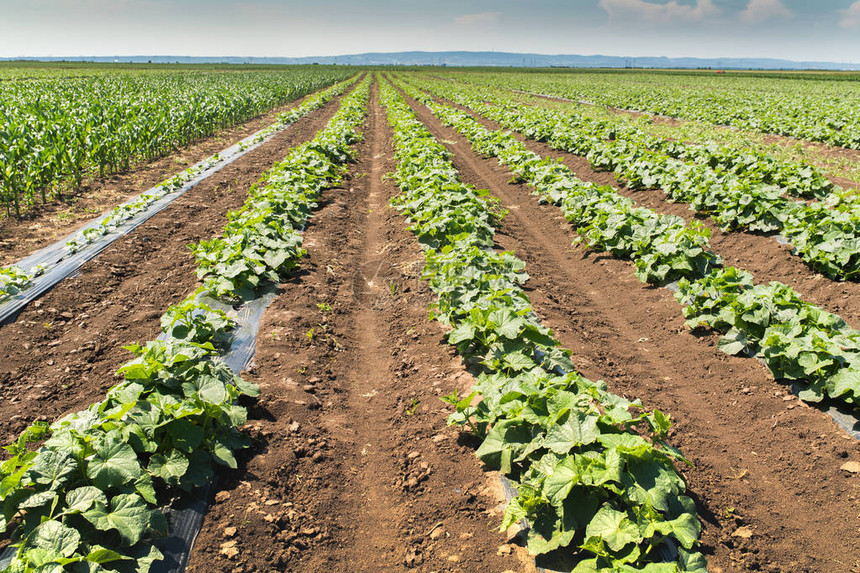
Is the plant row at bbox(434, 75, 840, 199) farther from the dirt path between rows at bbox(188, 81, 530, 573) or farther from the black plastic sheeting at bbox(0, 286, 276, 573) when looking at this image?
the black plastic sheeting at bbox(0, 286, 276, 573)

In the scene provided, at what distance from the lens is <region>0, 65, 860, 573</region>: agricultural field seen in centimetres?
298

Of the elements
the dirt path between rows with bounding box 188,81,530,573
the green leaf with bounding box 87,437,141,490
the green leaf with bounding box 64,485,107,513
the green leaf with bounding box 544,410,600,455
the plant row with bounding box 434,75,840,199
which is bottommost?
the dirt path between rows with bounding box 188,81,530,573

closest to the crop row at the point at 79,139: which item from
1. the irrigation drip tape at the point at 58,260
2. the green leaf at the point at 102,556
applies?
the irrigation drip tape at the point at 58,260

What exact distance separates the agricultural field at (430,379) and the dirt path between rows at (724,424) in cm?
2

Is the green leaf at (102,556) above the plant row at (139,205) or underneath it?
underneath

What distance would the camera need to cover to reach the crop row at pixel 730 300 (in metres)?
4.45

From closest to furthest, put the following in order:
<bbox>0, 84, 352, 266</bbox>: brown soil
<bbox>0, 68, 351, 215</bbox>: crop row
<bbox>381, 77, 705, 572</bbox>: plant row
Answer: <bbox>381, 77, 705, 572</bbox>: plant row < <bbox>0, 84, 352, 266</bbox>: brown soil < <bbox>0, 68, 351, 215</bbox>: crop row

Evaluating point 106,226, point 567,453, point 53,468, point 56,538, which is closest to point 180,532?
point 56,538

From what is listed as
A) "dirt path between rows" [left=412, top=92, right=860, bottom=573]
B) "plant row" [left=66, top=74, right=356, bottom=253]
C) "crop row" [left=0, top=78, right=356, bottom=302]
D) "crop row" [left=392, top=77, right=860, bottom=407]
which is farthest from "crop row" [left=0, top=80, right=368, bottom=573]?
"crop row" [left=392, top=77, right=860, bottom=407]

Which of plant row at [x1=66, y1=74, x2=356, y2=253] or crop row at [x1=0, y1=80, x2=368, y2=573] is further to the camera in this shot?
plant row at [x1=66, y1=74, x2=356, y2=253]

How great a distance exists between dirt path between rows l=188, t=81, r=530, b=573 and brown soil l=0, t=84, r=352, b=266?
16.6 feet

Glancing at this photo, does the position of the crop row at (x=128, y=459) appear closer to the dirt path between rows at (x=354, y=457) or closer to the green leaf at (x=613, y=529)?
the dirt path between rows at (x=354, y=457)

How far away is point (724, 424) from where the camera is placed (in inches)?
180

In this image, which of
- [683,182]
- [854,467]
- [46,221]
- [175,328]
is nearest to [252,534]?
[175,328]
